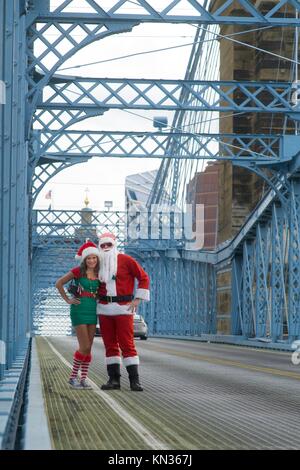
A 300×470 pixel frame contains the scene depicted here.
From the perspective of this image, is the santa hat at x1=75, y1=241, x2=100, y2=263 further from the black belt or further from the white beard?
the black belt

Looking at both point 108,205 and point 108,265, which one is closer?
point 108,265

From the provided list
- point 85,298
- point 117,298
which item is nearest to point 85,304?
point 85,298

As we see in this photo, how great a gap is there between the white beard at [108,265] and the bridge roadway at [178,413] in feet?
3.62

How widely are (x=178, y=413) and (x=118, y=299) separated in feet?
7.65

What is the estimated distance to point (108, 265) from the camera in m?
12.0

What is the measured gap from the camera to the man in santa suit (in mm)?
11891

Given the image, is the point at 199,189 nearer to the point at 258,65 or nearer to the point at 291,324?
the point at 258,65

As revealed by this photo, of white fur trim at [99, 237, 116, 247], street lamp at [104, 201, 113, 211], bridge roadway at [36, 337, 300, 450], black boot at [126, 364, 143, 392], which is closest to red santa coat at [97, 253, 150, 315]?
white fur trim at [99, 237, 116, 247]

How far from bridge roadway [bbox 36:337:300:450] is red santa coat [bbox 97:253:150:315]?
794 mm

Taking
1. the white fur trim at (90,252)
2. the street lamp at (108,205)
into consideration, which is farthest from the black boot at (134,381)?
the street lamp at (108,205)

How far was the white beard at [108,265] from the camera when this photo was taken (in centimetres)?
1194

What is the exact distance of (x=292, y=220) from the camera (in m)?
36.5

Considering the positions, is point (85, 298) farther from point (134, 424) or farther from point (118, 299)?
point (134, 424)
